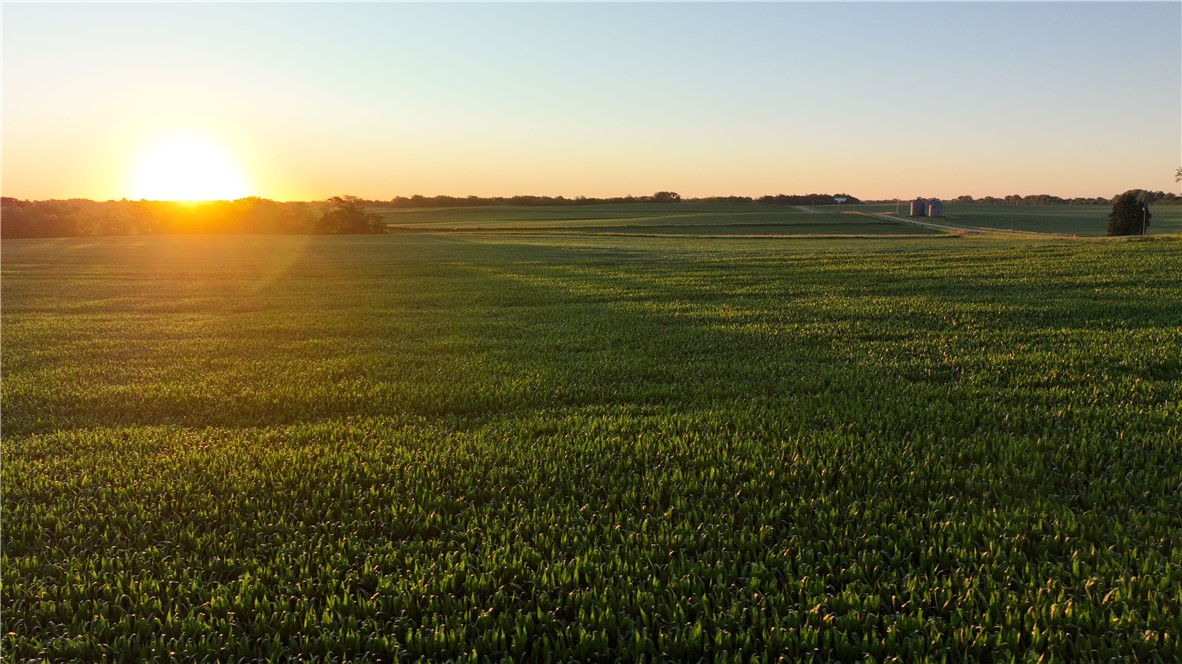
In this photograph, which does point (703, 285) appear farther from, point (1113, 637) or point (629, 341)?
point (1113, 637)

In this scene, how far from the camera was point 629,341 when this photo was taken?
12359 mm

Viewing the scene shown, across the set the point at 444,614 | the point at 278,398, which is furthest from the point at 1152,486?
the point at 278,398

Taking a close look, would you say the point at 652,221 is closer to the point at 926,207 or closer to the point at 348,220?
the point at 348,220

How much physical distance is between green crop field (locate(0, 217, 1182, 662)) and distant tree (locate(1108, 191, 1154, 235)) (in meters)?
85.5

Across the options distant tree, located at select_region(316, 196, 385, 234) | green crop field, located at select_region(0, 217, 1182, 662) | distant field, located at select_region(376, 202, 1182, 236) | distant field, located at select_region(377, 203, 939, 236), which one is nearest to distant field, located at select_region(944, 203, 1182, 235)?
distant field, located at select_region(376, 202, 1182, 236)

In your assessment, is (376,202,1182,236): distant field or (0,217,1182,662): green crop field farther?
(376,202,1182,236): distant field

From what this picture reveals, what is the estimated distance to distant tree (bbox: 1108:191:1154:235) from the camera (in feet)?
256

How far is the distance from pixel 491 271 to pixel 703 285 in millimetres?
12059

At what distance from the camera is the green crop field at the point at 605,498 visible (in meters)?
3.66

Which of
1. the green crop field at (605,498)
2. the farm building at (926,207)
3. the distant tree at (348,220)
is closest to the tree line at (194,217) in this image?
the distant tree at (348,220)

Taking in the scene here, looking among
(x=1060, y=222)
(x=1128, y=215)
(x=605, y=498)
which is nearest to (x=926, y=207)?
(x=1060, y=222)

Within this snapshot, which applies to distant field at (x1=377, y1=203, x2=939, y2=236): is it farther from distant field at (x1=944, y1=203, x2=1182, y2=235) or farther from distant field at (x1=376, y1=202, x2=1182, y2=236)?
distant field at (x1=944, y1=203, x2=1182, y2=235)

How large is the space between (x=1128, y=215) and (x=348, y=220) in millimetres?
96027

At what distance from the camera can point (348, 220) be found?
284 ft
